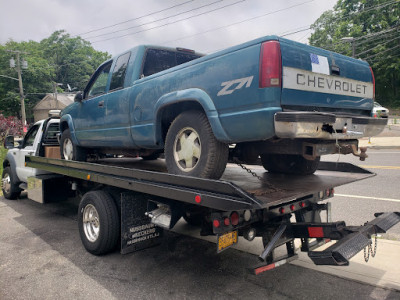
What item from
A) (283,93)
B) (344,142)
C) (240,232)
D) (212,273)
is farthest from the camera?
(212,273)

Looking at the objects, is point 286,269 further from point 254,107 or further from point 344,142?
point 254,107

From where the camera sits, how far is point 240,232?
3.17 metres

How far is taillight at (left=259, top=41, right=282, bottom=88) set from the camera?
2.71 meters

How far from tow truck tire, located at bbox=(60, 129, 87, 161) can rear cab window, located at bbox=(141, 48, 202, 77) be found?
2150 millimetres

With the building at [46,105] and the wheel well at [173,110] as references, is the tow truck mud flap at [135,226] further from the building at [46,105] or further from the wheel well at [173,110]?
the building at [46,105]

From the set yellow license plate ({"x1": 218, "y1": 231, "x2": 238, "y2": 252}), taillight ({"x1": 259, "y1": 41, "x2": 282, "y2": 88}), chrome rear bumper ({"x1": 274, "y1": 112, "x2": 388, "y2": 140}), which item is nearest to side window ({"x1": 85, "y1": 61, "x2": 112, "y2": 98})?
taillight ({"x1": 259, "y1": 41, "x2": 282, "y2": 88})

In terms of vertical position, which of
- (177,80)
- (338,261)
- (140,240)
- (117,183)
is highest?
Result: (177,80)

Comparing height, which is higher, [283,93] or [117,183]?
[283,93]

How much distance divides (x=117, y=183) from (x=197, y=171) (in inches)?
46.1

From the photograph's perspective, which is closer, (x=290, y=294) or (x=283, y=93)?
(x=283, y=93)

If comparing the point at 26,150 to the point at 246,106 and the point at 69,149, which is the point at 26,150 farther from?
the point at 246,106

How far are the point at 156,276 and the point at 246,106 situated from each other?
215 cm

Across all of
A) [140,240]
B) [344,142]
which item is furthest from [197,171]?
[344,142]

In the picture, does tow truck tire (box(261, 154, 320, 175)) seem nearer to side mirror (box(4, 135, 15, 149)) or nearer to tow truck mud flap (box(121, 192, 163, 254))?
tow truck mud flap (box(121, 192, 163, 254))
